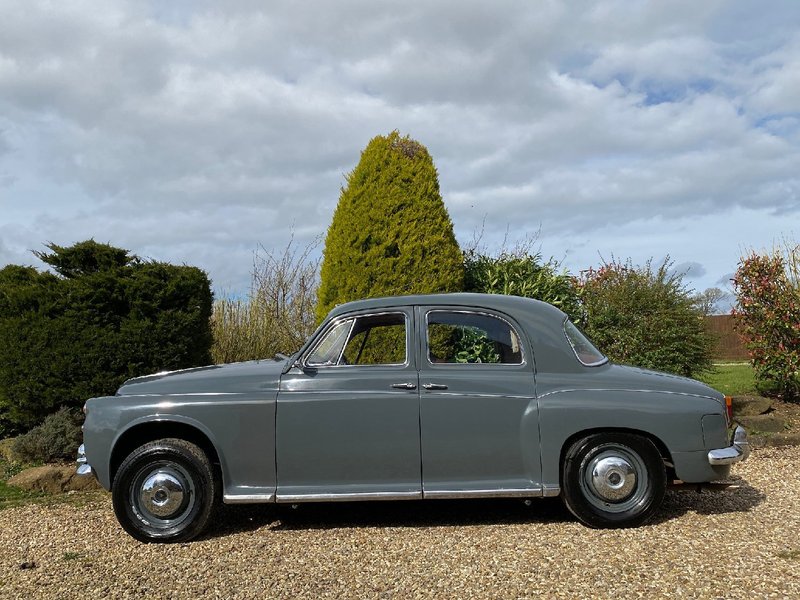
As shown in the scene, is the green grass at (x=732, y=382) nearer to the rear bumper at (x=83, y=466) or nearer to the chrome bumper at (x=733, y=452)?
the chrome bumper at (x=733, y=452)

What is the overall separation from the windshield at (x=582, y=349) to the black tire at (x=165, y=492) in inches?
109

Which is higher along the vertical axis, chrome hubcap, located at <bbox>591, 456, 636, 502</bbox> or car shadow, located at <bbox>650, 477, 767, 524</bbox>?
chrome hubcap, located at <bbox>591, 456, 636, 502</bbox>

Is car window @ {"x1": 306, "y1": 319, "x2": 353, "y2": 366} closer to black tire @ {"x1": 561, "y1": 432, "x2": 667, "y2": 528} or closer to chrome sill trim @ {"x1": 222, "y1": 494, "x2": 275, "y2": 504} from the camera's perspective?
chrome sill trim @ {"x1": 222, "y1": 494, "x2": 275, "y2": 504}

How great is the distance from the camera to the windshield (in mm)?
5465

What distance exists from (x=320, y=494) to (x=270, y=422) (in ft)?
1.98

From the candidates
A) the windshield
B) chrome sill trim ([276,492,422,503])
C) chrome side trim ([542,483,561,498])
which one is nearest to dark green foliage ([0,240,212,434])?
chrome sill trim ([276,492,422,503])

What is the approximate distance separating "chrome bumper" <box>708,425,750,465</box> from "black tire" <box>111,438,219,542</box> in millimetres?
3504

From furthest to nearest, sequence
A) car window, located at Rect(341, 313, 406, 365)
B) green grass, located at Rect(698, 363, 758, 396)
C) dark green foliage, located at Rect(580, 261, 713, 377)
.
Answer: green grass, located at Rect(698, 363, 758, 396) → dark green foliage, located at Rect(580, 261, 713, 377) → car window, located at Rect(341, 313, 406, 365)

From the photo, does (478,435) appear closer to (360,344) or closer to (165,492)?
(360,344)

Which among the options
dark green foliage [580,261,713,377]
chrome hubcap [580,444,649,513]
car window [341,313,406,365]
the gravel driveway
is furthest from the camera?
dark green foliage [580,261,713,377]

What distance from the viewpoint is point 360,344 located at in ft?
18.0

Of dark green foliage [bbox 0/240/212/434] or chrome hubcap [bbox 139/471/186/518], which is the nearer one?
chrome hubcap [bbox 139/471/186/518]

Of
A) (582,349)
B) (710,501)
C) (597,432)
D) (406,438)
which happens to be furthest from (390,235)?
(710,501)

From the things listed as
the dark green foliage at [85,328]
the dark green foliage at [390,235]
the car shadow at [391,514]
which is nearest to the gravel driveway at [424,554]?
the car shadow at [391,514]
